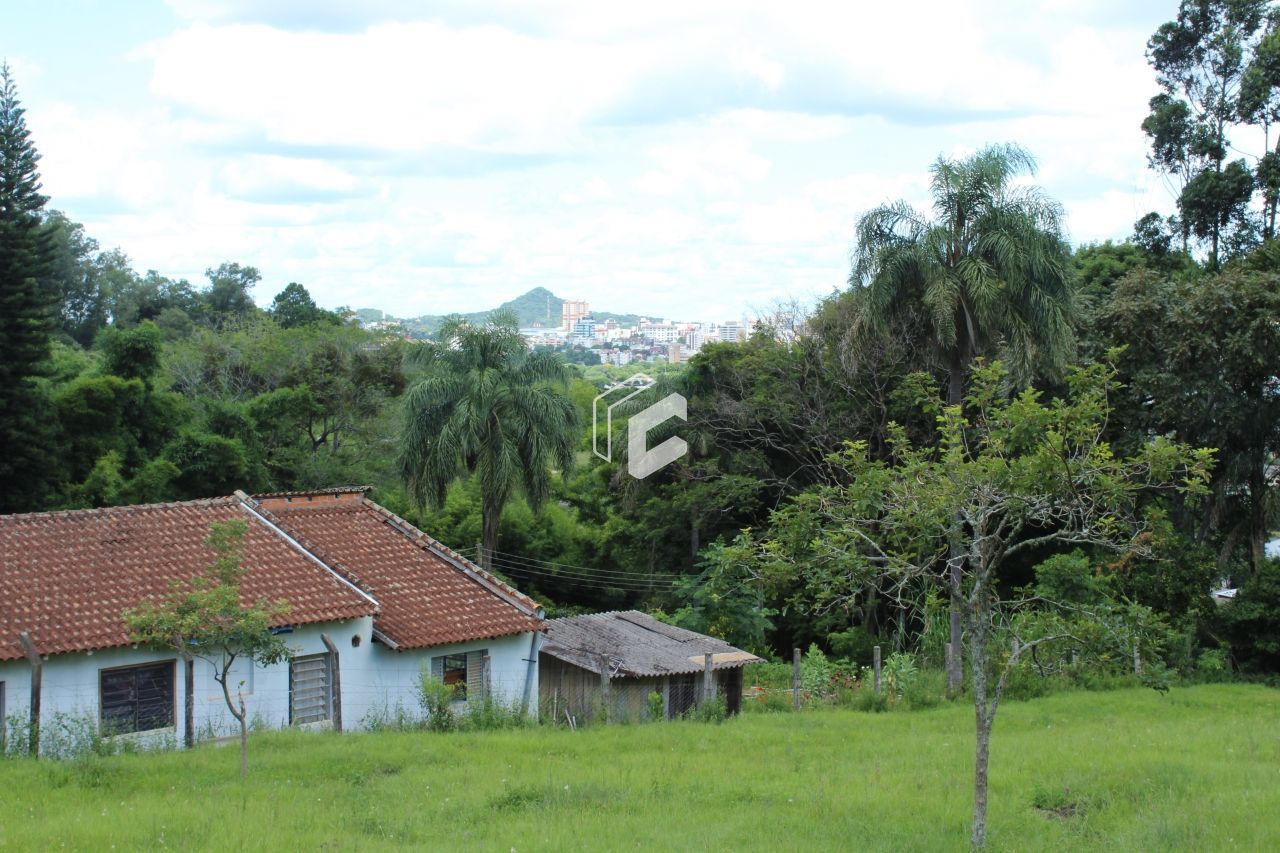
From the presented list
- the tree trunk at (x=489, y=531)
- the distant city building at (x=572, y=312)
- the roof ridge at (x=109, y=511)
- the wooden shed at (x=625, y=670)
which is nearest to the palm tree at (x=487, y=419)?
the tree trunk at (x=489, y=531)

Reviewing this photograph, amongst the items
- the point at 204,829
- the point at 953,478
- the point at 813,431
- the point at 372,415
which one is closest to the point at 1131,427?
the point at 813,431

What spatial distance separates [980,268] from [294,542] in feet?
43.4

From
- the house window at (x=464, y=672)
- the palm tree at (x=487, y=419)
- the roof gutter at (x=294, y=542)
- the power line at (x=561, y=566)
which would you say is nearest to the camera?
the roof gutter at (x=294, y=542)

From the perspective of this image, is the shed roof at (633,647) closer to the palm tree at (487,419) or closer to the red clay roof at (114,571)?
the red clay roof at (114,571)

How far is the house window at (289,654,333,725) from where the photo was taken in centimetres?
1712

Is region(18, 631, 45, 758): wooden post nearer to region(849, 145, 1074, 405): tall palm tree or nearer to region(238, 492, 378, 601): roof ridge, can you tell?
region(238, 492, 378, 601): roof ridge

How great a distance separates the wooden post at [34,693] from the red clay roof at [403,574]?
515 centimetres

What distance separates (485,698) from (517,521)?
19.9 m

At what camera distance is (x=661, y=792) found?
12109mm

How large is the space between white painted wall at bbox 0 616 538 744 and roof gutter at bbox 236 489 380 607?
0.52 metres

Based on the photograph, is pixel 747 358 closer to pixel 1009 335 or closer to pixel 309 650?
pixel 1009 335

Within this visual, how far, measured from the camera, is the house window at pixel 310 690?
17125 mm

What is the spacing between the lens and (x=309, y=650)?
17.3m
